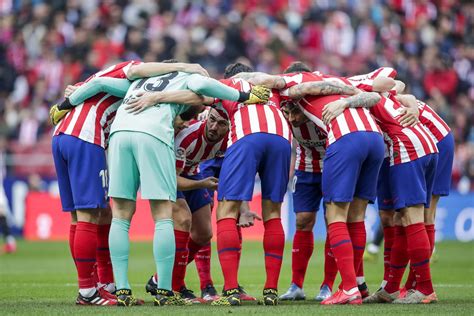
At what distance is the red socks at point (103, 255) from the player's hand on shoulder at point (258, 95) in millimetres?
2071

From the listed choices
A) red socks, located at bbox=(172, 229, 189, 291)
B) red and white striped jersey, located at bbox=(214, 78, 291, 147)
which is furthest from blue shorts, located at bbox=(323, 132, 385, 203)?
red socks, located at bbox=(172, 229, 189, 291)

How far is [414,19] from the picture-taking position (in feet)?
89.1

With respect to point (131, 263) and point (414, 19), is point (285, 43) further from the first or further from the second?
point (131, 263)

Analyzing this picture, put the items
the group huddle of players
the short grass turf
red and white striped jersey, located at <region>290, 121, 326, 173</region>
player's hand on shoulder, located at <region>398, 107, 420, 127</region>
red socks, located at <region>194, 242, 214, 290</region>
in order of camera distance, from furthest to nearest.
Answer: red socks, located at <region>194, 242, 214, 290</region> → red and white striped jersey, located at <region>290, 121, 326, 173</region> → player's hand on shoulder, located at <region>398, 107, 420, 127</region> → the group huddle of players → the short grass turf

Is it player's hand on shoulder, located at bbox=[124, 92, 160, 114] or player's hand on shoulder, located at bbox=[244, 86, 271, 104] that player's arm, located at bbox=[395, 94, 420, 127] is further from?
player's hand on shoulder, located at bbox=[124, 92, 160, 114]

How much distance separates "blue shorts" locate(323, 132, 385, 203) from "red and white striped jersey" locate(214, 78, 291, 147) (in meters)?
0.47

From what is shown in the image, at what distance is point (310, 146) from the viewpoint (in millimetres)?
10195

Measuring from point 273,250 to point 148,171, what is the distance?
138 cm

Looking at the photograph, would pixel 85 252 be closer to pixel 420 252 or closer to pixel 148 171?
pixel 148 171

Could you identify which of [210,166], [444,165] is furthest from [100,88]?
[444,165]

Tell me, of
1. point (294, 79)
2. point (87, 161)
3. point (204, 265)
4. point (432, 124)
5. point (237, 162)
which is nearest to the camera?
point (237, 162)

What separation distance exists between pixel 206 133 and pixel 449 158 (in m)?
2.55

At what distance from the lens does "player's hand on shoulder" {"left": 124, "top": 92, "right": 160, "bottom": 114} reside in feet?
28.9

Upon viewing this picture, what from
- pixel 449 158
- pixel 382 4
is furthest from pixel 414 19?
pixel 449 158
